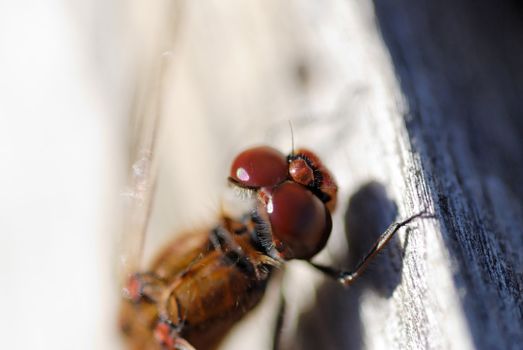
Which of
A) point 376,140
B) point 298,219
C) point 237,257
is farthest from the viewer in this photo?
point 237,257

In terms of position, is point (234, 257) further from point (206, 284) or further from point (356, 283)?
point (356, 283)

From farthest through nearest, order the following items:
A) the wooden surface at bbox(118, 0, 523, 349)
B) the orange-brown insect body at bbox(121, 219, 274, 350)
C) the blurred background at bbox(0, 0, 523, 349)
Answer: the orange-brown insect body at bbox(121, 219, 274, 350) → the blurred background at bbox(0, 0, 523, 349) → the wooden surface at bbox(118, 0, 523, 349)

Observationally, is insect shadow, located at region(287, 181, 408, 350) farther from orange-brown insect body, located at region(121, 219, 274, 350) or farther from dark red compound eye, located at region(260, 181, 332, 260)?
orange-brown insect body, located at region(121, 219, 274, 350)

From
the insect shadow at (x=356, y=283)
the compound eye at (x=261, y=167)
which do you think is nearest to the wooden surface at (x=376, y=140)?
the insect shadow at (x=356, y=283)

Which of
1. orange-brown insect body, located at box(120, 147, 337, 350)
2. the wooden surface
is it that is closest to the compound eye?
orange-brown insect body, located at box(120, 147, 337, 350)

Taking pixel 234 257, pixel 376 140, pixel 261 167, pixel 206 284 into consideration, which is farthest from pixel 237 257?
pixel 376 140

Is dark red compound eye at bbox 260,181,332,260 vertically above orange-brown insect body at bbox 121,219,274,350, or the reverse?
dark red compound eye at bbox 260,181,332,260

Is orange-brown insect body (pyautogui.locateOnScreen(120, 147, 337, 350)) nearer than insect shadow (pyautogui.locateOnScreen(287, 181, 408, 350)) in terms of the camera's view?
No

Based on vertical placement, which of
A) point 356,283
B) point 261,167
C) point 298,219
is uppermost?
point 261,167
